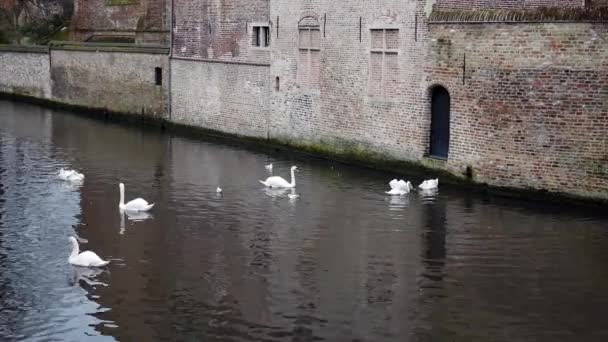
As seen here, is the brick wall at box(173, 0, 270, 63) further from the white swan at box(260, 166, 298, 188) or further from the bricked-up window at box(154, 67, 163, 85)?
the white swan at box(260, 166, 298, 188)

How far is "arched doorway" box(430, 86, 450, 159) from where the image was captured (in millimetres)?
19248

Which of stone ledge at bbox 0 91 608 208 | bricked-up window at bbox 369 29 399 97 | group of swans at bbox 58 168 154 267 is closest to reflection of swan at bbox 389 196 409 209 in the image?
stone ledge at bbox 0 91 608 208

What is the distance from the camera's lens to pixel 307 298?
36.5 feet

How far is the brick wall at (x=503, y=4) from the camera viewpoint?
1652 centimetres

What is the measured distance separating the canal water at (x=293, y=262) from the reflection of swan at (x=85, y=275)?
37 mm

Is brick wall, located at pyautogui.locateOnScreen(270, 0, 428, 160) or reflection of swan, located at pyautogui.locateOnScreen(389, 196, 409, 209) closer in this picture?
reflection of swan, located at pyautogui.locateOnScreen(389, 196, 409, 209)

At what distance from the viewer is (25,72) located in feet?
123

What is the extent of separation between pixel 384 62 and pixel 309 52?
3.14 m

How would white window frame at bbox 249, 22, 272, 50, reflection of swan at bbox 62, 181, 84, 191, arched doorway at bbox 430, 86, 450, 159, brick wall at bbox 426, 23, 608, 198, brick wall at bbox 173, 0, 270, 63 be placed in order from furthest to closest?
brick wall at bbox 173, 0, 270, 63
white window frame at bbox 249, 22, 272, 50
arched doorway at bbox 430, 86, 450, 159
reflection of swan at bbox 62, 181, 84, 191
brick wall at bbox 426, 23, 608, 198

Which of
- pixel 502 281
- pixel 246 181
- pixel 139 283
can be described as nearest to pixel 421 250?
pixel 502 281

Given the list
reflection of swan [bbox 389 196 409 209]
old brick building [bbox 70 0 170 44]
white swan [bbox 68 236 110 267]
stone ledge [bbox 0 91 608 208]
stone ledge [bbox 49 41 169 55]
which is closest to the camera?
white swan [bbox 68 236 110 267]

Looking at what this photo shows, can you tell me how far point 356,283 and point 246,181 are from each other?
7.87m

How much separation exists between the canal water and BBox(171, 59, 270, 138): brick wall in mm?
5295

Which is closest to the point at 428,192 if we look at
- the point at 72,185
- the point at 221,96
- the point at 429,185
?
the point at 429,185
